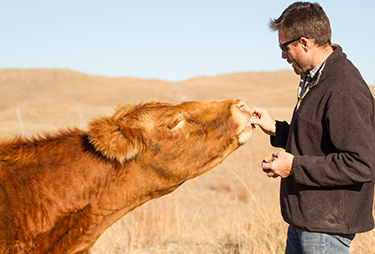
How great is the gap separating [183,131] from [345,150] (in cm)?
112

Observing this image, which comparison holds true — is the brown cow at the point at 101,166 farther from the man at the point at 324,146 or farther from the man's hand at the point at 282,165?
the man at the point at 324,146

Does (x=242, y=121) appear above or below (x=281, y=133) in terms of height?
above

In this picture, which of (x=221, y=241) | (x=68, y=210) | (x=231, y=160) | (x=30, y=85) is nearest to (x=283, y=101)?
(x=231, y=160)

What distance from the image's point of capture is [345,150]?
2033 millimetres

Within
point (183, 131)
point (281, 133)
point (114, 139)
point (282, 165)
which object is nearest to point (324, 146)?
point (282, 165)

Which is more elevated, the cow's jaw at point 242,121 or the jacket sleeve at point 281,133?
the cow's jaw at point 242,121

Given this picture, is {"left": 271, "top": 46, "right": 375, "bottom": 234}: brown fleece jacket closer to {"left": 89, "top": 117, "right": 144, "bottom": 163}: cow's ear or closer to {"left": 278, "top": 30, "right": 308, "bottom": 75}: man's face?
{"left": 278, "top": 30, "right": 308, "bottom": 75}: man's face

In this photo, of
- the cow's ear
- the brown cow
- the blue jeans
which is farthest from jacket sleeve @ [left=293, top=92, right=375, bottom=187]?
the cow's ear

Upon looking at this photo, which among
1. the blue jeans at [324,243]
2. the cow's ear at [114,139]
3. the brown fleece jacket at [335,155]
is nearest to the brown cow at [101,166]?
the cow's ear at [114,139]

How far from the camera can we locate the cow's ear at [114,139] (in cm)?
215

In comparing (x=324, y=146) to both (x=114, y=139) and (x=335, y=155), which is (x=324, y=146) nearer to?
(x=335, y=155)

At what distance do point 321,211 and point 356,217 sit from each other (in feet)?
0.71

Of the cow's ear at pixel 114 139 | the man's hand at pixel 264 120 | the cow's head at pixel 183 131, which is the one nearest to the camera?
the cow's ear at pixel 114 139

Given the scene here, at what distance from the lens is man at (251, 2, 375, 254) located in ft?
6.66
